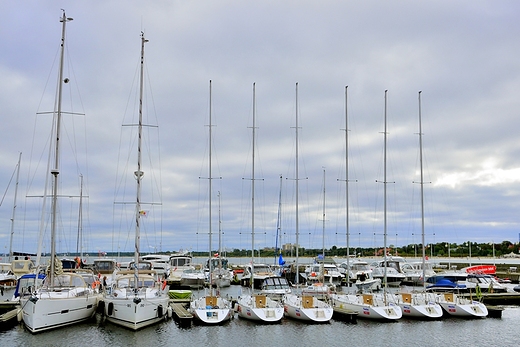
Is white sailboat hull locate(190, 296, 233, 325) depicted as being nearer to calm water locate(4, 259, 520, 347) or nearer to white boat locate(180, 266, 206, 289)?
calm water locate(4, 259, 520, 347)

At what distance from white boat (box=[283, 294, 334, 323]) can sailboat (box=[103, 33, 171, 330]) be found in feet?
26.3

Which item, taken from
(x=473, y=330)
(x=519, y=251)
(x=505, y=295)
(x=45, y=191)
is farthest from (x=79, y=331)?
(x=519, y=251)

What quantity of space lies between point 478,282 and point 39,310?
39461 mm

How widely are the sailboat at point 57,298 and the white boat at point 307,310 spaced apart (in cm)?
1270

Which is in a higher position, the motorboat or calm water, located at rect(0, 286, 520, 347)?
the motorboat

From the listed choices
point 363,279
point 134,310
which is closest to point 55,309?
point 134,310

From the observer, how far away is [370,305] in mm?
34406

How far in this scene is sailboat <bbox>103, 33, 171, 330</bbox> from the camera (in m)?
29.2

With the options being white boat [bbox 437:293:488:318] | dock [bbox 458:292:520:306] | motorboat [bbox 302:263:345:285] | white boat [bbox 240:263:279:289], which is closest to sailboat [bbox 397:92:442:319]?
white boat [bbox 437:293:488:318]

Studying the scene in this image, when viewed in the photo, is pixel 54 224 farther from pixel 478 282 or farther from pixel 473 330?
pixel 478 282

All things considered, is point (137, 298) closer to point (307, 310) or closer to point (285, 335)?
point (285, 335)

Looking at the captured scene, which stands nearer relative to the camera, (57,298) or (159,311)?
(57,298)

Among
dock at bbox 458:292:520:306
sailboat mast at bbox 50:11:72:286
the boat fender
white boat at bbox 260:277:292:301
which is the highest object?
sailboat mast at bbox 50:11:72:286

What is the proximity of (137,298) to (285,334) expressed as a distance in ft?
28.4
